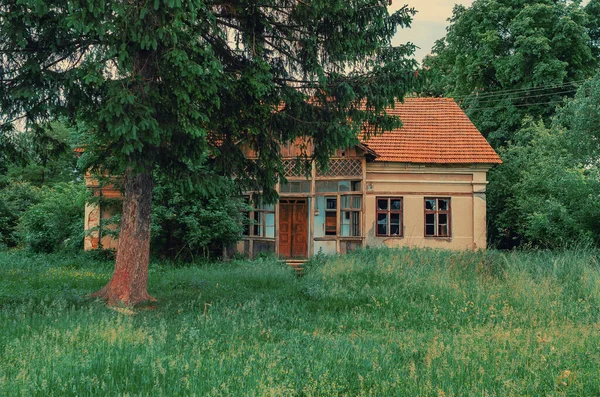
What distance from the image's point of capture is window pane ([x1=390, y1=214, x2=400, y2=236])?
2009 cm

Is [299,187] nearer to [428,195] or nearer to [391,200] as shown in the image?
[391,200]

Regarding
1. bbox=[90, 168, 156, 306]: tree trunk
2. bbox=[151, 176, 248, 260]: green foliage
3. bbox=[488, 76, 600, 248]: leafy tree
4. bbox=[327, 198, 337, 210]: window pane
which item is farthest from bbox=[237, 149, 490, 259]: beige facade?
bbox=[90, 168, 156, 306]: tree trunk

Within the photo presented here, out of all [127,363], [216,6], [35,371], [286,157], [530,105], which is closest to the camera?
[35,371]

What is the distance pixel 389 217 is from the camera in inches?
794

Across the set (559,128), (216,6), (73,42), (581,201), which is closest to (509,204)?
(559,128)

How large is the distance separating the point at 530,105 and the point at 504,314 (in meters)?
19.9

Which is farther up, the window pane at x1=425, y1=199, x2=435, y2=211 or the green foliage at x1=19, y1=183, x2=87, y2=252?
the window pane at x1=425, y1=199, x2=435, y2=211

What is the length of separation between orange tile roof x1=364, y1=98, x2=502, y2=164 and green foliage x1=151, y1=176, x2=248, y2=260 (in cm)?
613

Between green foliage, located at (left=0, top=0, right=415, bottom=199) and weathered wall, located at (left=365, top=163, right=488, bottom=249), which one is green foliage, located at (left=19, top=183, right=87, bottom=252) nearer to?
green foliage, located at (left=0, top=0, right=415, bottom=199)

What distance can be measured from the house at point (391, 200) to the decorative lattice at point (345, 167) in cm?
4

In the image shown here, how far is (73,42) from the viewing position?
869 cm

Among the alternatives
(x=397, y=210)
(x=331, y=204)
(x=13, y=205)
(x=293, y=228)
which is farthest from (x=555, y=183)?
(x=13, y=205)

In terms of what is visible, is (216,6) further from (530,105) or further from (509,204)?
(530,105)

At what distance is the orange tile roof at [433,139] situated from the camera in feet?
65.1
